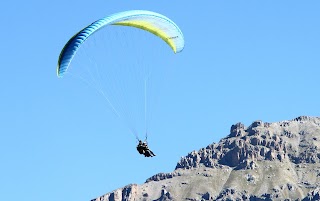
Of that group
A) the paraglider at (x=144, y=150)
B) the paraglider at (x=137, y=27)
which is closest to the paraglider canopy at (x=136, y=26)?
the paraglider at (x=137, y=27)

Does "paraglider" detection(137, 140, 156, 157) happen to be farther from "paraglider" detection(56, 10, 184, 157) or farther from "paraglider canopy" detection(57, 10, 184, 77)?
"paraglider canopy" detection(57, 10, 184, 77)

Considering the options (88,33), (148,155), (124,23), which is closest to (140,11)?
(124,23)

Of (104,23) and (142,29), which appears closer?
(104,23)

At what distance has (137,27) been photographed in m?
119

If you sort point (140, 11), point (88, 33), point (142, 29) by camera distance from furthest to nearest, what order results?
point (142, 29) < point (140, 11) < point (88, 33)

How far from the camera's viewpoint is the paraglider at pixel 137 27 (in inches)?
4126

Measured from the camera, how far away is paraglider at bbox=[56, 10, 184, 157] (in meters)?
105

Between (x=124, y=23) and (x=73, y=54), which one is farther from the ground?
(x=124, y=23)

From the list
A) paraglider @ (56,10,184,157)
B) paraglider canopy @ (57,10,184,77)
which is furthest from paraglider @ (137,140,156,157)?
paraglider canopy @ (57,10,184,77)

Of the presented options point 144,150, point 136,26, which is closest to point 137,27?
point 136,26

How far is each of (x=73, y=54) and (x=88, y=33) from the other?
9.38 feet

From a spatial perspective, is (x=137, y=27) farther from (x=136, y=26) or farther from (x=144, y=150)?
(x=144, y=150)

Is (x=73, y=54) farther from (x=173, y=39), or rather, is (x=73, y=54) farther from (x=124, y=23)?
(x=173, y=39)

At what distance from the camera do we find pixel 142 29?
11969cm
